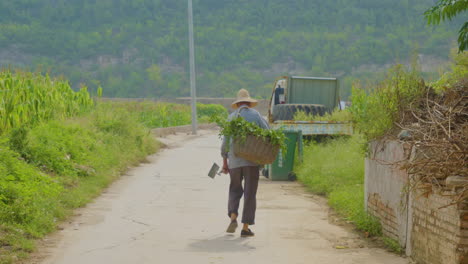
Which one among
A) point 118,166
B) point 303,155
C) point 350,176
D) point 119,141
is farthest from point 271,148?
point 119,141

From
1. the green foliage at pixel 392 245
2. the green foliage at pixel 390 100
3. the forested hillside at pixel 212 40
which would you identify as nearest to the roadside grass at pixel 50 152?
the green foliage at pixel 390 100

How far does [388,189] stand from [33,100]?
37.8ft

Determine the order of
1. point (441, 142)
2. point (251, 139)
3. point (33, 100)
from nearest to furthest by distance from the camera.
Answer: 1. point (441, 142)
2. point (251, 139)
3. point (33, 100)

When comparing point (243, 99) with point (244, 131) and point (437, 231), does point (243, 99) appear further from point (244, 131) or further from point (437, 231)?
point (437, 231)

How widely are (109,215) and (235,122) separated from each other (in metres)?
2.79

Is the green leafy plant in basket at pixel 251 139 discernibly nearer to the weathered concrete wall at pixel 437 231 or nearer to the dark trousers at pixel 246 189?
the dark trousers at pixel 246 189

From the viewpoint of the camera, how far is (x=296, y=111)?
67.3 ft

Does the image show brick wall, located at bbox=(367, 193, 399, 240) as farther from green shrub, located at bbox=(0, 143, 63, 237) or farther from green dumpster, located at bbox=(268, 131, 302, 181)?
green dumpster, located at bbox=(268, 131, 302, 181)

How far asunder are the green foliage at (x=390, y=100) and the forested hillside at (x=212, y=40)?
237 feet

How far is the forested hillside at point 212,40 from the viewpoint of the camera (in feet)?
290

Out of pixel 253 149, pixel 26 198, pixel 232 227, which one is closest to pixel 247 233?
pixel 232 227

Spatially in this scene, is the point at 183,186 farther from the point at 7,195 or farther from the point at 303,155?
the point at 7,195

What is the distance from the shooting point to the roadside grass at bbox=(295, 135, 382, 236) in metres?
9.99

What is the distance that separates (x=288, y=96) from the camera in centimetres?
2323
